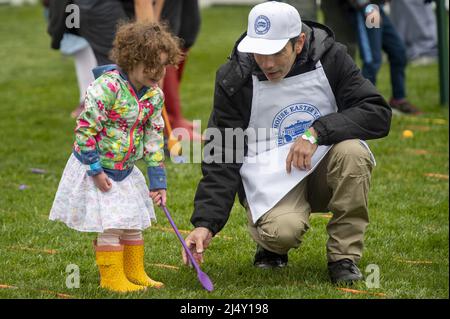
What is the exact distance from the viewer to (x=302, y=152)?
4215 mm

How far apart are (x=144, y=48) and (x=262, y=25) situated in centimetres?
52

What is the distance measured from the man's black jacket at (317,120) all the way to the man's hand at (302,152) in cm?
5

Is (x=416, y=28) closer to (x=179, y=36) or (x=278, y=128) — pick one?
(x=179, y=36)

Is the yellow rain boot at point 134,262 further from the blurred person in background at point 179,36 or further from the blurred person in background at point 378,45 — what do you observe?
the blurred person in background at point 378,45

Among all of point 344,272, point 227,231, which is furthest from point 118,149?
point 227,231

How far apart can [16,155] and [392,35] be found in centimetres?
353

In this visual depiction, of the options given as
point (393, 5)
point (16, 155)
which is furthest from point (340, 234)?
point (393, 5)

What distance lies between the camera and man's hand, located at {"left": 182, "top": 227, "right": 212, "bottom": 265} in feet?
13.5

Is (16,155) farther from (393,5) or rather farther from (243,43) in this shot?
(393,5)

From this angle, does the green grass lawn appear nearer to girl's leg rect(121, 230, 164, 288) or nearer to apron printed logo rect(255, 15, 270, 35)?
girl's leg rect(121, 230, 164, 288)

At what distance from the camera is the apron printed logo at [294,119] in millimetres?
4367

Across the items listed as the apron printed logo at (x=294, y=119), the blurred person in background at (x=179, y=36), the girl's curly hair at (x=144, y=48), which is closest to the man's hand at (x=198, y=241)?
the apron printed logo at (x=294, y=119)

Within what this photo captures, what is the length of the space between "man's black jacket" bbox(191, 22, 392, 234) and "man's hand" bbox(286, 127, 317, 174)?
0.05 metres

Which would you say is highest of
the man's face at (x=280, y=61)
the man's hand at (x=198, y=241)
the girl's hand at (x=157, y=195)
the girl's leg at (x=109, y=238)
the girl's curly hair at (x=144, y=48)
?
the girl's curly hair at (x=144, y=48)
